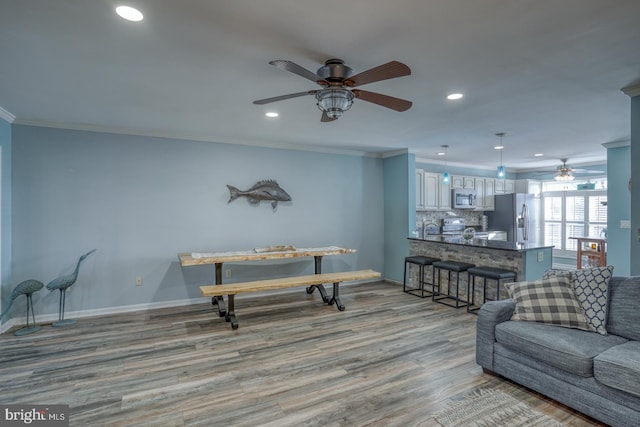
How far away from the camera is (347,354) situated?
3.17 meters

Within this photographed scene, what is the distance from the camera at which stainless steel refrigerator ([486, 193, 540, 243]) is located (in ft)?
25.0

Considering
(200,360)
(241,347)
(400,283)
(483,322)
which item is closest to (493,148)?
(400,283)

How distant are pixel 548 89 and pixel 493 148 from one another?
2907 mm

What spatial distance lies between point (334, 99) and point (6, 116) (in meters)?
3.94

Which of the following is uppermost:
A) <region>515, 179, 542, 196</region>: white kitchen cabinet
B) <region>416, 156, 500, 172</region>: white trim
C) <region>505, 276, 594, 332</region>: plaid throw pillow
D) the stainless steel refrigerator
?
<region>416, 156, 500, 172</region>: white trim

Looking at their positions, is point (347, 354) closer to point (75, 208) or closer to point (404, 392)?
point (404, 392)

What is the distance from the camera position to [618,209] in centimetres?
504

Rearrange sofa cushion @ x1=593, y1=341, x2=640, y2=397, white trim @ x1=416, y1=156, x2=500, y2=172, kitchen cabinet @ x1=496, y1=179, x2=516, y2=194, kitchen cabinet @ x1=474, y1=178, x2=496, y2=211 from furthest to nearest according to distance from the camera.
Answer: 1. kitchen cabinet @ x1=496, y1=179, x2=516, y2=194
2. kitchen cabinet @ x1=474, y1=178, x2=496, y2=211
3. white trim @ x1=416, y1=156, x2=500, y2=172
4. sofa cushion @ x1=593, y1=341, x2=640, y2=397

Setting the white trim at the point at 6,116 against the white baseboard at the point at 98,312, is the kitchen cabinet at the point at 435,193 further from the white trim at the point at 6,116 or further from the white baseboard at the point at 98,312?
the white trim at the point at 6,116

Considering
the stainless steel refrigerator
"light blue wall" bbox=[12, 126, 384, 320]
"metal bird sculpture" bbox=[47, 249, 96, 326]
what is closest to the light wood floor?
"metal bird sculpture" bbox=[47, 249, 96, 326]

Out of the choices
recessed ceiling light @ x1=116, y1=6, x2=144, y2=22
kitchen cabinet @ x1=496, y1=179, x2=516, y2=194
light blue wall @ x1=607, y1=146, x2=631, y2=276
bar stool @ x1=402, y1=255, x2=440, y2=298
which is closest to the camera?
recessed ceiling light @ x1=116, y1=6, x2=144, y2=22

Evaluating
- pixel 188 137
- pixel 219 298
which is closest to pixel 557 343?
pixel 219 298

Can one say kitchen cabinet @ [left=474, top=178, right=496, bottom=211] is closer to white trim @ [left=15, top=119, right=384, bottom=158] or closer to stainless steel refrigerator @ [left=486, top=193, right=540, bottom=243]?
stainless steel refrigerator @ [left=486, top=193, right=540, bottom=243]

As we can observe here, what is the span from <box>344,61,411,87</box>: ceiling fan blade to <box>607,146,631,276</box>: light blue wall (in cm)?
510
